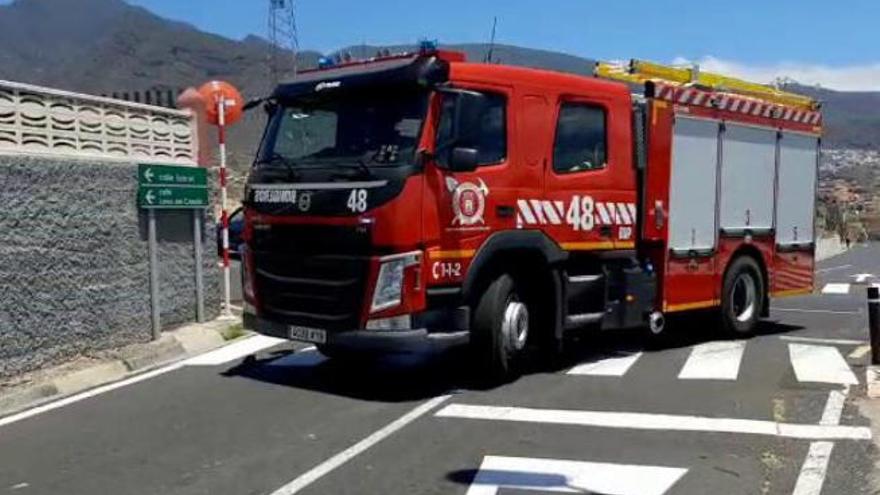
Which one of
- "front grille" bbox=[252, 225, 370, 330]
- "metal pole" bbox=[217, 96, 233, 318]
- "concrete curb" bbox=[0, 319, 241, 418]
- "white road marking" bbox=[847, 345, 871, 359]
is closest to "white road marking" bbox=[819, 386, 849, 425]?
"white road marking" bbox=[847, 345, 871, 359]

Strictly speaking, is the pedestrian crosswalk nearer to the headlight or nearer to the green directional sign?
the headlight

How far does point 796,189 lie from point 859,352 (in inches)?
103

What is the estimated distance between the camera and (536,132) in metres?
9.40

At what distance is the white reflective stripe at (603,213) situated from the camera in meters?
10.2

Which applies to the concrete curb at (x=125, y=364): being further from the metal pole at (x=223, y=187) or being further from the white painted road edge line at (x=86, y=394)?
the metal pole at (x=223, y=187)

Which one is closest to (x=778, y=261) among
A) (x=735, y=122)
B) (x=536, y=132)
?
(x=735, y=122)

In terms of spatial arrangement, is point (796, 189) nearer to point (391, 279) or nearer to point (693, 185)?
point (693, 185)

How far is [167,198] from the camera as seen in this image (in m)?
11.4

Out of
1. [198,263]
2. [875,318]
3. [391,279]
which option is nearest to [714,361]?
[875,318]

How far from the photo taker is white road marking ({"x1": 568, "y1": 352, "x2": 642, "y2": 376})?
32.7 ft

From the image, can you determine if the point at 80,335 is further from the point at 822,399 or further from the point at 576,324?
the point at 822,399

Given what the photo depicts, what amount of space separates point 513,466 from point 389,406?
1.91 m

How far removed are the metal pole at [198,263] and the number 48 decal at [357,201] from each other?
412 centimetres

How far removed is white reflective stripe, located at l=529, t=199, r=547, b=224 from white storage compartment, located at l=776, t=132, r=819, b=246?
4.72 m
